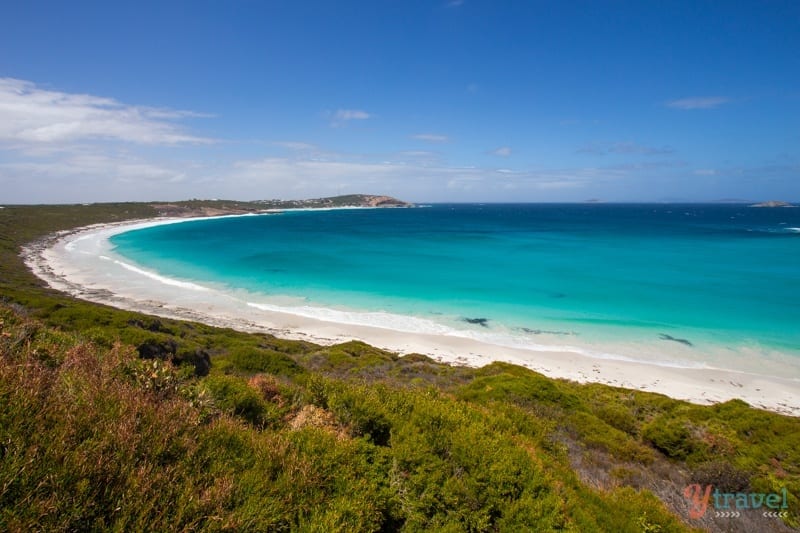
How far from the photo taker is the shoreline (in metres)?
16.3

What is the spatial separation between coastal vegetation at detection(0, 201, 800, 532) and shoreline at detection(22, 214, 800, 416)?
7.03 meters

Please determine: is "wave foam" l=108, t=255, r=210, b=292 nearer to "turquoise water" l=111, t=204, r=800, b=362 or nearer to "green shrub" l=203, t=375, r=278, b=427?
"turquoise water" l=111, t=204, r=800, b=362

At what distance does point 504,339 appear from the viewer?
22625 millimetres

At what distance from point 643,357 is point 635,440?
11.5 m

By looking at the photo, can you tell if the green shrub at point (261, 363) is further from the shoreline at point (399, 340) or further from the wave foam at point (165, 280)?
the wave foam at point (165, 280)

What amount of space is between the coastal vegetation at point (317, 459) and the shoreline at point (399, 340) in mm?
7035

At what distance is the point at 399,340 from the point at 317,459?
59.8ft

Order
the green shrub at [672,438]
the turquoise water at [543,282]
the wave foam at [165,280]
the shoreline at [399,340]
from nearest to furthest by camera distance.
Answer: the green shrub at [672,438]
the shoreline at [399,340]
the turquoise water at [543,282]
the wave foam at [165,280]

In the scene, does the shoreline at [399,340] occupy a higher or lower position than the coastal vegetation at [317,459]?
lower

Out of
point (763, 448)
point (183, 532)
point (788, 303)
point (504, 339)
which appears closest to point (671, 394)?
point (763, 448)

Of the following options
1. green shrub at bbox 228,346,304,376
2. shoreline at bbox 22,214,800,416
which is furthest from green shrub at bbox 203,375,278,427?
shoreline at bbox 22,214,800,416

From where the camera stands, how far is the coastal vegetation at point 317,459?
9.76 feet

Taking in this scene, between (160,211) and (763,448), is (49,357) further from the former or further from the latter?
(160,211)

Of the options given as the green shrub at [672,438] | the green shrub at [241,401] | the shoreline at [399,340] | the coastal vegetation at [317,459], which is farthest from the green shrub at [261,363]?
the green shrub at [672,438]
